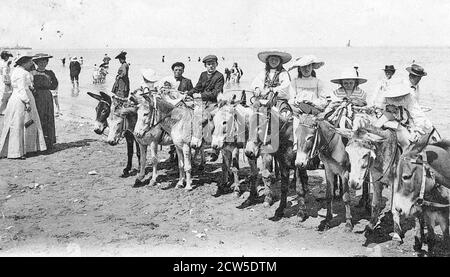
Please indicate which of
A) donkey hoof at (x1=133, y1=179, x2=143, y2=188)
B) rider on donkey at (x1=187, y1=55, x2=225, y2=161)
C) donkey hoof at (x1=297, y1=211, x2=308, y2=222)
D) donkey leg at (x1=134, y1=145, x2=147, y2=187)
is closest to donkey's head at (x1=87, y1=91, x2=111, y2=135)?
donkey leg at (x1=134, y1=145, x2=147, y2=187)

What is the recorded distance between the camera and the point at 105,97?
394 inches

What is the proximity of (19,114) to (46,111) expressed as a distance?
39.0 inches

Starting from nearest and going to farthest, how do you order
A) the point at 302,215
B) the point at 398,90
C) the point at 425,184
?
the point at 425,184 < the point at 398,90 < the point at 302,215

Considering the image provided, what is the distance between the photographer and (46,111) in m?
12.3

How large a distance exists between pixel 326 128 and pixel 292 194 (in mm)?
2797

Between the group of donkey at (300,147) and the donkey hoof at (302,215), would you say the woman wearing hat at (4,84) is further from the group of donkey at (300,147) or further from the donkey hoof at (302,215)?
the donkey hoof at (302,215)

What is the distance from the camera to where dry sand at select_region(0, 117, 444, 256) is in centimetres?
636

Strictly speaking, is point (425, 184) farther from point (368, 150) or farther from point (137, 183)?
point (137, 183)

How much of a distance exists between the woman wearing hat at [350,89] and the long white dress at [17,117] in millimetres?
8605

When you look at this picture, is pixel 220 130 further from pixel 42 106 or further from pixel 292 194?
pixel 42 106

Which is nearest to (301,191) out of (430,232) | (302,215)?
(302,215)

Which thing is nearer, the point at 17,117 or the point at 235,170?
the point at 235,170
